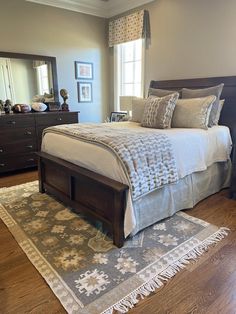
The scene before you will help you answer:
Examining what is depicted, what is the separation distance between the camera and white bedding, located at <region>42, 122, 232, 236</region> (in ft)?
6.17

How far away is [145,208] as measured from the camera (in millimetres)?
2027

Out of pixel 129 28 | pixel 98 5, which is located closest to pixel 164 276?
pixel 129 28

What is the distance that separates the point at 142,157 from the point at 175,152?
44 centimetres

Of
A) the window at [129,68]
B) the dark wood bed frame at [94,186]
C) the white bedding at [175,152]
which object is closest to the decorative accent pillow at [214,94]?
the white bedding at [175,152]

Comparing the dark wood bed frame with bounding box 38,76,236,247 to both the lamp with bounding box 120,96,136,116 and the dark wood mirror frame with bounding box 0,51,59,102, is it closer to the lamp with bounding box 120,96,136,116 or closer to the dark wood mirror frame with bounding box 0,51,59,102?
the lamp with bounding box 120,96,136,116

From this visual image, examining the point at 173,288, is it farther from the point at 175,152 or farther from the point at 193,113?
the point at 193,113

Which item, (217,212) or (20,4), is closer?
(217,212)

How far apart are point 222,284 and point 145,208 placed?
77 centimetres

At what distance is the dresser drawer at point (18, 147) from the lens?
11.4 ft

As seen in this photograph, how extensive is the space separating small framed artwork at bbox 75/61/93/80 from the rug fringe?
11.9 feet

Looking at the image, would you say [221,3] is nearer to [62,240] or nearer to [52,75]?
[52,75]

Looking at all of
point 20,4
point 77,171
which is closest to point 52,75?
point 20,4

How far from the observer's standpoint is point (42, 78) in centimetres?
406

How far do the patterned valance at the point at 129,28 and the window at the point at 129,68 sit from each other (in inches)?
5.0
